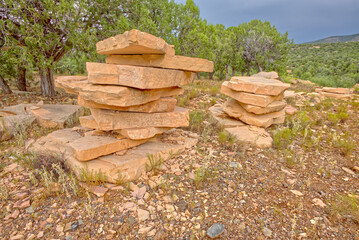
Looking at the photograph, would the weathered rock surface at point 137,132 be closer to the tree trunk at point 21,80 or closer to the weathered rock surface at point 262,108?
the weathered rock surface at point 262,108

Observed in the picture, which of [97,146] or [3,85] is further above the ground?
[3,85]

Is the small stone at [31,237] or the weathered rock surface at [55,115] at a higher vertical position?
the weathered rock surface at [55,115]

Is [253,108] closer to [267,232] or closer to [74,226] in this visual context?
[267,232]

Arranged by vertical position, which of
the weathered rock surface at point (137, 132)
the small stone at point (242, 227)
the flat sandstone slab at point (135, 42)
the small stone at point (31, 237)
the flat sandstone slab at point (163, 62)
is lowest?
the small stone at point (31, 237)

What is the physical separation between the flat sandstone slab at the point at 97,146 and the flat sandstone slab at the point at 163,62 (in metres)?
1.35

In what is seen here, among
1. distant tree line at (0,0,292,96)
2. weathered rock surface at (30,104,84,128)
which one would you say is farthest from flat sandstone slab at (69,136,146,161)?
distant tree line at (0,0,292,96)

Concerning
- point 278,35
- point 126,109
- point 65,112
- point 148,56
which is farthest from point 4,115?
point 278,35

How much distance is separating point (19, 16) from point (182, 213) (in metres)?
6.88

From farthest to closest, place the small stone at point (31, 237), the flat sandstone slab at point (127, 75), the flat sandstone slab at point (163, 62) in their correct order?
the flat sandstone slab at point (163, 62), the flat sandstone slab at point (127, 75), the small stone at point (31, 237)

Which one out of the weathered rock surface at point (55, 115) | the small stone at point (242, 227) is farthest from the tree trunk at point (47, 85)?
the small stone at point (242, 227)

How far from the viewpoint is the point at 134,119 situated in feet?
11.0

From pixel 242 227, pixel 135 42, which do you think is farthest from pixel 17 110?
pixel 242 227

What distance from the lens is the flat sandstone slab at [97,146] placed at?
284cm

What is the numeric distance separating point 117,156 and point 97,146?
0.36 meters
